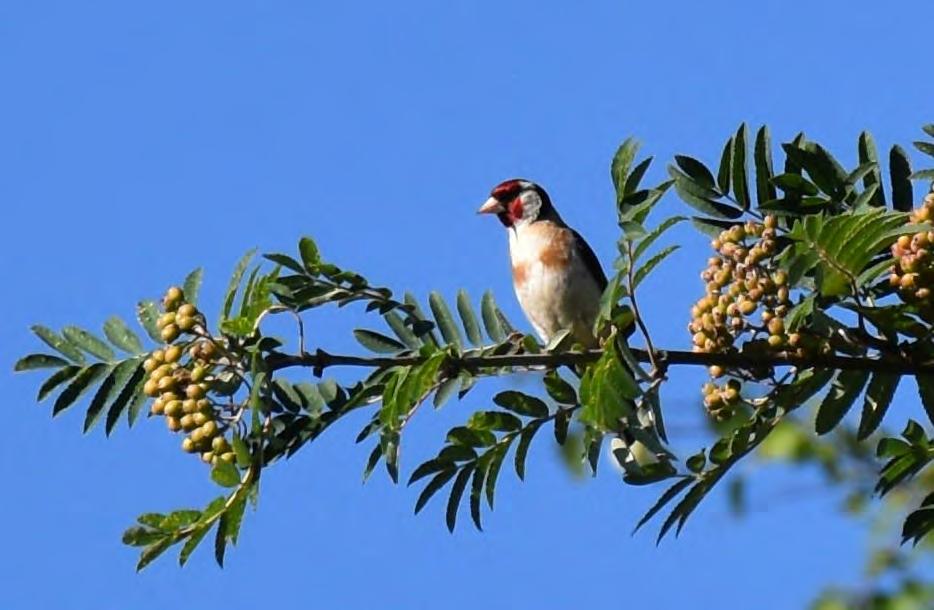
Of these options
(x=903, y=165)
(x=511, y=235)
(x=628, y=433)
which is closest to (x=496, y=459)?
(x=628, y=433)

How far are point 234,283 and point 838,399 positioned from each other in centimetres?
125

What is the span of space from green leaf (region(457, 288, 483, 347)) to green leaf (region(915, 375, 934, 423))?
1.01 meters

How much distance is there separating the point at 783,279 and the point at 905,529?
1.95 feet

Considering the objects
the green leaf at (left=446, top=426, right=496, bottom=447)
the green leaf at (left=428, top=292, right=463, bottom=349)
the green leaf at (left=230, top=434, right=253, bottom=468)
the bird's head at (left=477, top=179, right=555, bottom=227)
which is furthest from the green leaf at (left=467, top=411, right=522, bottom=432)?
the bird's head at (left=477, top=179, right=555, bottom=227)

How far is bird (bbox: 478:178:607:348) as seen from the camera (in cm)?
537

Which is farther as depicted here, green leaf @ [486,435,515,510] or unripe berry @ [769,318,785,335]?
green leaf @ [486,435,515,510]

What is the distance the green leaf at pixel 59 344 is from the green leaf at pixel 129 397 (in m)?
0.13

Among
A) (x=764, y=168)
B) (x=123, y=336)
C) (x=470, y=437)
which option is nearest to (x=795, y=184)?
(x=764, y=168)

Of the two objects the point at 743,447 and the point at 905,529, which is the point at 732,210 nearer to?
the point at 743,447

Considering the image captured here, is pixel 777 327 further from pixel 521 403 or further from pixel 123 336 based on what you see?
pixel 123 336

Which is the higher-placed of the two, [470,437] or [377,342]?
[377,342]

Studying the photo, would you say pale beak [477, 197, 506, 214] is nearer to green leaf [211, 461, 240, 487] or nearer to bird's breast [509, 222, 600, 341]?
bird's breast [509, 222, 600, 341]

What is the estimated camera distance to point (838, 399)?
357 cm

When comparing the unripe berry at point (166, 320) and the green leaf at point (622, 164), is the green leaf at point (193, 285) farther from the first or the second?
the green leaf at point (622, 164)
